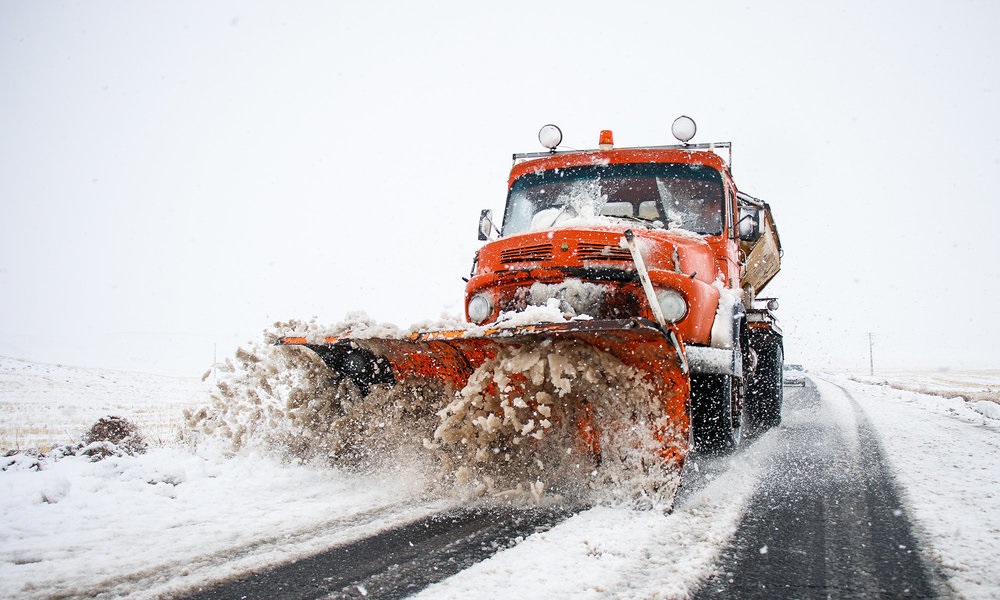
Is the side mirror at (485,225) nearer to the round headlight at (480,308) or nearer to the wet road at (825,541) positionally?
the round headlight at (480,308)

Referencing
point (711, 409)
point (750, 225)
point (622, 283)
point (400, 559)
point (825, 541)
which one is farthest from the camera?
point (750, 225)

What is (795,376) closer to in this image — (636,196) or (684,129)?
(684,129)

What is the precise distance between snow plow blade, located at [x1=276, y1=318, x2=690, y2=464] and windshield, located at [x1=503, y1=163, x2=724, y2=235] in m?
1.54

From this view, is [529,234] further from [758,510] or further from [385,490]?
[758,510]

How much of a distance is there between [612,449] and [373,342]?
181 centimetres

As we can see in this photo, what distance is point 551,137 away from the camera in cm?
590

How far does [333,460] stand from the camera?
13.9 ft

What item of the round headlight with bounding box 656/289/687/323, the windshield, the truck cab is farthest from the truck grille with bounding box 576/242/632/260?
the windshield

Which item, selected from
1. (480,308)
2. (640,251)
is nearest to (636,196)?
(640,251)

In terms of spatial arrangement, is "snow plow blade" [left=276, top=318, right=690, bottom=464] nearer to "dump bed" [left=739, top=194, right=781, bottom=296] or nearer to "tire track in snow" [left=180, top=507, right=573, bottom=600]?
"tire track in snow" [left=180, top=507, right=573, bottom=600]

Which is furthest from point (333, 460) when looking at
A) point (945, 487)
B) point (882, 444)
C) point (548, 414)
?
point (882, 444)

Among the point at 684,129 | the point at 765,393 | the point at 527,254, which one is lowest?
the point at 765,393

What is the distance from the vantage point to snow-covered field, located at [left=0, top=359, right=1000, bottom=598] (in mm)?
2154

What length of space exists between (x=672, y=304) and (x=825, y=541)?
1.55m
